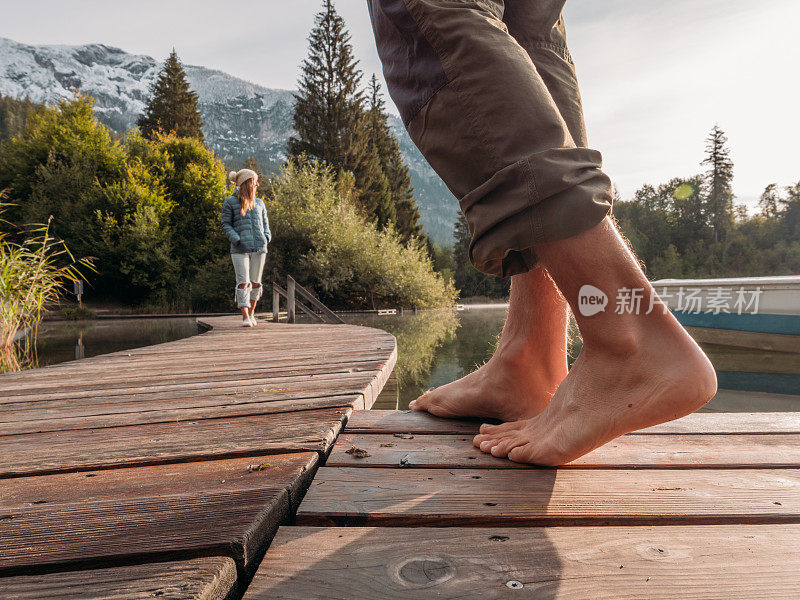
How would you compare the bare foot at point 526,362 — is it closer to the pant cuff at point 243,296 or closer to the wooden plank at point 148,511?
the wooden plank at point 148,511

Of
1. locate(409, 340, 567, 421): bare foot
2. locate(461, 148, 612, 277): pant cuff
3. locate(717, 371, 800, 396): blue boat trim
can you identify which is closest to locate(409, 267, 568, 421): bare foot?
locate(409, 340, 567, 421): bare foot

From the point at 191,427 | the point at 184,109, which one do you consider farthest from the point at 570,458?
the point at 184,109

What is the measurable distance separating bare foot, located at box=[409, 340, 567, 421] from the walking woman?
4.02m

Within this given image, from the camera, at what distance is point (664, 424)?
1.01 meters

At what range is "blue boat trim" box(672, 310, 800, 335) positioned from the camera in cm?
457

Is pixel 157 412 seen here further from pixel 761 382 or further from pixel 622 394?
pixel 761 382

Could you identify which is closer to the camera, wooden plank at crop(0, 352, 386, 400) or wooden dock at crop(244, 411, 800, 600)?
wooden dock at crop(244, 411, 800, 600)

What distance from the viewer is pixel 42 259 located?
130 inches

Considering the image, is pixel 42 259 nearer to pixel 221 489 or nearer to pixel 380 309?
pixel 221 489

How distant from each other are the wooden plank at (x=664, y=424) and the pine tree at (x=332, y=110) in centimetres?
1924

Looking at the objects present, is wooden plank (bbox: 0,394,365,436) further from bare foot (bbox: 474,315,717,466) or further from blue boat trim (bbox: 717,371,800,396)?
blue boat trim (bbox: 717,371,800,396)

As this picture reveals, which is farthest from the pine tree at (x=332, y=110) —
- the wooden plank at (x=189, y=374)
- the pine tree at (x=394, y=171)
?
the wooden plank at (x=189, y=374)

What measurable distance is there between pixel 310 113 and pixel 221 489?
2123 centimetres

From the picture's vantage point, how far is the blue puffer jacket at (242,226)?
15.3 ft
